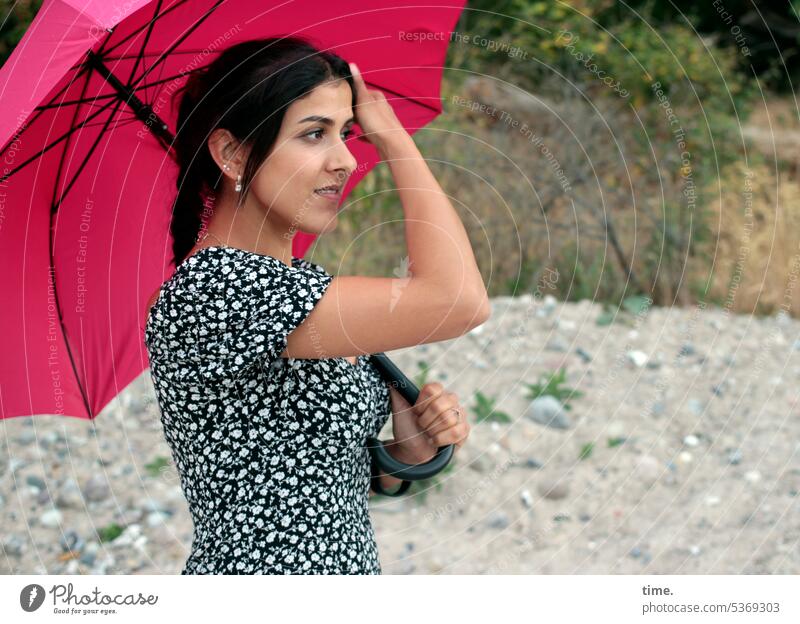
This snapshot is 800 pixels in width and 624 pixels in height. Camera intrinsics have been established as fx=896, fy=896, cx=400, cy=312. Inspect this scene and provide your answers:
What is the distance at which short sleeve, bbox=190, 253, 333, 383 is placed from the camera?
1306 millimetres

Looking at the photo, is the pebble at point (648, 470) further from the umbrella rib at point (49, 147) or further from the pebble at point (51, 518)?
the umbrella rib at point (49, 147)

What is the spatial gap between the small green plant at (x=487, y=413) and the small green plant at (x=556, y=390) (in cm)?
19

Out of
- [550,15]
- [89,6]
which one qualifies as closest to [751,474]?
[89,6]

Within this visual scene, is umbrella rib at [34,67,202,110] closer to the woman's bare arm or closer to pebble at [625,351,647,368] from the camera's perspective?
the woman's bare arm

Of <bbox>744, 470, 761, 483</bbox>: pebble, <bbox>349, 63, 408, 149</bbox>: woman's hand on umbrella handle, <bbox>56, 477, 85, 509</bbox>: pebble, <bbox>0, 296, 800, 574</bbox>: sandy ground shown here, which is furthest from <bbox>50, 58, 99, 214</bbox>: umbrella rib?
<bbox>744, 470, 761, 483</bbox>: pebble

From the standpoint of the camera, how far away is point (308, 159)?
4.88 feet

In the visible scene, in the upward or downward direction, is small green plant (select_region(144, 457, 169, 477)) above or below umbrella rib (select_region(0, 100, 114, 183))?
below

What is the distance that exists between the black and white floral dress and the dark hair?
0.25m

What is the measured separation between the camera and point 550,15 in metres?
6.55

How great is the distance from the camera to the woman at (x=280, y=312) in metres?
1.30

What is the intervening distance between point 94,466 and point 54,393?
1995mm

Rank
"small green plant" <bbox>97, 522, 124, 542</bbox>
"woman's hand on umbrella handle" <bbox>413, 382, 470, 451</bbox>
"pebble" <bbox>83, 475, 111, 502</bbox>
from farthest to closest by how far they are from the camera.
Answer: "pebble" <bbox>83, 475, 111, 502</bbox>
"small green plant" <bbox>97, 522, 124, 542</bbox>
"woman's hand on umbrella handle" <bbox>413, 382, 470, 451</bbox>

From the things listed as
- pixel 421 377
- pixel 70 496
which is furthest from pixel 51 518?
pixel 421 377

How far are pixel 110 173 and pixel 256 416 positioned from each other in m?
0.70
